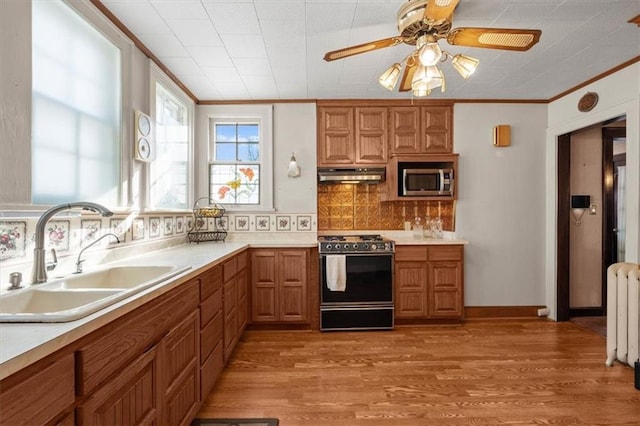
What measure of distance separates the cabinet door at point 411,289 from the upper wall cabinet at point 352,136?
1.19 meters

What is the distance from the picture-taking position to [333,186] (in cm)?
373

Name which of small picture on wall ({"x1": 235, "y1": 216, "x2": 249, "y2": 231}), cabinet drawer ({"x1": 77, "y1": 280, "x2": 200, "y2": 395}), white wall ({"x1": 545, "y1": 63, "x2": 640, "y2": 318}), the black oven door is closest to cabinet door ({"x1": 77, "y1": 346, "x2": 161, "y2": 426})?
cabinet drawer ({"x1": 77, "y1": 280, "x2": 200, "y2": 395})

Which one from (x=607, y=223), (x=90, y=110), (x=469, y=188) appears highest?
(x=90, y=110)

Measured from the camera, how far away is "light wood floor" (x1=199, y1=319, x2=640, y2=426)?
1.86 metres

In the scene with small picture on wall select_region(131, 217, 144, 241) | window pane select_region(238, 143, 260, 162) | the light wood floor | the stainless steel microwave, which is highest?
window pane select_region(238, 143, 260, 162)

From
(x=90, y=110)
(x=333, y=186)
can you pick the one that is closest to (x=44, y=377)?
(x=90, y=110)

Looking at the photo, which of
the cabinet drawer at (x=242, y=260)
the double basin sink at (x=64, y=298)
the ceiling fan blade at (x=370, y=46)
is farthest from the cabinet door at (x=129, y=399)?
the ceiling fan blade at (x=370, y=46)

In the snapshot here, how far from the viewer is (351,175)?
342cm

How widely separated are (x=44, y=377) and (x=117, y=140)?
180 cm

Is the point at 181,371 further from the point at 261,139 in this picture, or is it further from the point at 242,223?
the point at 261,139

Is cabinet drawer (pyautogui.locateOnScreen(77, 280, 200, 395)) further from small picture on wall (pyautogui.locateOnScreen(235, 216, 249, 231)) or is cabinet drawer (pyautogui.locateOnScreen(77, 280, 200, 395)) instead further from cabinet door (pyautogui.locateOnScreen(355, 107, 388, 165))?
cabinet door (pyautogui.locateOnScreen(355, 107, 388, 165))

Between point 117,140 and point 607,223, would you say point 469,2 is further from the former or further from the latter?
point 607,223

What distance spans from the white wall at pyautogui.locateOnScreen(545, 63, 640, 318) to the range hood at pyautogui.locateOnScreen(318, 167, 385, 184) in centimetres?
192

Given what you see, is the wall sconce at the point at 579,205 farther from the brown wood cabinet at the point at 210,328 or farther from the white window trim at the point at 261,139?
the brown wood cabinet at the point at 210,328
